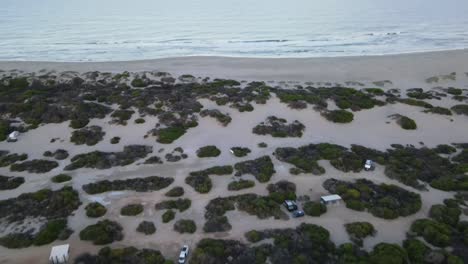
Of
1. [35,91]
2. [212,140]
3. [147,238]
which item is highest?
[35,91]

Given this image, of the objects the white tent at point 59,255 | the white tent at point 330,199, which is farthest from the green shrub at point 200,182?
the white tent at point 59,255

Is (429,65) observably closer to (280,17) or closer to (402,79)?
(402,79)

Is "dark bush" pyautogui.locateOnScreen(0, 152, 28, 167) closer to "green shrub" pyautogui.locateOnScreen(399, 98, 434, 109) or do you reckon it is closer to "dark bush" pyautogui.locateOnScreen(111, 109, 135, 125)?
"dark bush" pyautogui.locateOnScreen(111, 109, 135, 125)

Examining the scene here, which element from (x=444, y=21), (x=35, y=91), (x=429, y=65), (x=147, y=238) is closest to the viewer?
(x=147, y=238)

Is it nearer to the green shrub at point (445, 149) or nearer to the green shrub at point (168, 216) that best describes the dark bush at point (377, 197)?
the green shrub at point (445, 149)

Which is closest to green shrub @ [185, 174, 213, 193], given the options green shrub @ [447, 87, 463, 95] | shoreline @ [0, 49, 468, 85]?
shoreline @ [0, 49, 468, 85]

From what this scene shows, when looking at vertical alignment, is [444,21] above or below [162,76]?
above

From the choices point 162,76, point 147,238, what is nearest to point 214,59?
point 162,76
